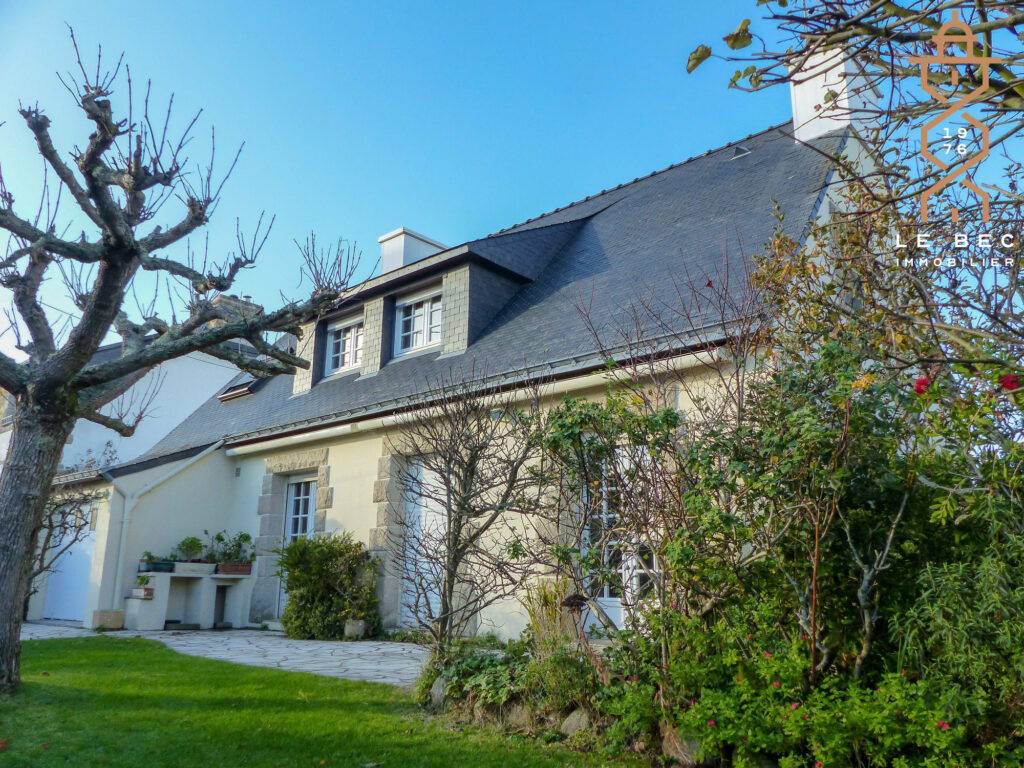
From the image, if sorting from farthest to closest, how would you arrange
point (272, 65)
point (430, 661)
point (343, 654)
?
point (343, 654) → point (272, 65) → point (430, 661)

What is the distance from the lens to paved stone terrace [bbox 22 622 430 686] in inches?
265

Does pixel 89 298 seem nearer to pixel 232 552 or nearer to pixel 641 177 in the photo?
pixel 232 552

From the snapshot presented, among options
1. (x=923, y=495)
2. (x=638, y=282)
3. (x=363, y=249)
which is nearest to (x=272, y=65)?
(x=363, y=249)

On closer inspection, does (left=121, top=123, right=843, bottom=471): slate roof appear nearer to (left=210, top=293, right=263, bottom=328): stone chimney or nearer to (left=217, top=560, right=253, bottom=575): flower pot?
(left=217, top=560, right=253, bottom=575): flower pot

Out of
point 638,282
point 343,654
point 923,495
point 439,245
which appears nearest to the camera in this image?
point 923,495

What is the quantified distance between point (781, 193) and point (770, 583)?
627 cm

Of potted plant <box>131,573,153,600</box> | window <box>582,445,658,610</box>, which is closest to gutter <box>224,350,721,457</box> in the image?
window <box>582,445,658,610</box>

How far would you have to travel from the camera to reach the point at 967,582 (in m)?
3.51

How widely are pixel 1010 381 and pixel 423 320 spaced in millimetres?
9154

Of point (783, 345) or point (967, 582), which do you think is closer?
point (967, 582)

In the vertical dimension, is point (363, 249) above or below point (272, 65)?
below

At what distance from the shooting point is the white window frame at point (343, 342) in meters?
12.6

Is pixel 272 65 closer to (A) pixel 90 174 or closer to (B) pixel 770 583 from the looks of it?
(A) pixel 90 174
